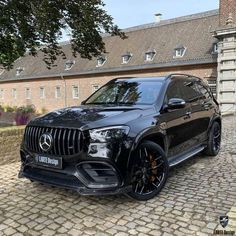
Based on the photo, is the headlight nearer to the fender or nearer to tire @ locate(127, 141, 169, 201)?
the fender

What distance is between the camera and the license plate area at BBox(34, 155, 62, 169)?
4.14m

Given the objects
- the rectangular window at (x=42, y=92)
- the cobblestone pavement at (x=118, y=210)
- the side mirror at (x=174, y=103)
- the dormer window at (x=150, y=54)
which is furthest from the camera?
the rectangular window at (x=42, y=92)

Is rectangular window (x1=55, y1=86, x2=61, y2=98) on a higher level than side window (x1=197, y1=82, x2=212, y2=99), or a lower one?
lower

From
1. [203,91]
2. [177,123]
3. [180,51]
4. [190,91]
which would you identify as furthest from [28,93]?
[177,123]

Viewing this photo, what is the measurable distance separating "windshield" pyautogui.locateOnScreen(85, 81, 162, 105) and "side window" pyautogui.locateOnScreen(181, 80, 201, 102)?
2.79 ft

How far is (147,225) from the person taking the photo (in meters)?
3.79

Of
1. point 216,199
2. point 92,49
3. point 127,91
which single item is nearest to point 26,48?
point 92,49

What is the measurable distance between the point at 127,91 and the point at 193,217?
2514mm

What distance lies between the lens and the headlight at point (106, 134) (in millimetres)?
4012

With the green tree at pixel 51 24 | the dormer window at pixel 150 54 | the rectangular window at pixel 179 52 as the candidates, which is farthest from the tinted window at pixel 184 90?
the dormer window at pixel 150 54

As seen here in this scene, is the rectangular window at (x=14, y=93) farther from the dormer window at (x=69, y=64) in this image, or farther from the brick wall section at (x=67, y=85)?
the dormer window at (x=69, y=64)

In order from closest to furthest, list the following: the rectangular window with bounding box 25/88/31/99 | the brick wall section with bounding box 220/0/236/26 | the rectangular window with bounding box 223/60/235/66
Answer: the brick wall section with bounding box 220/0/236/26
the rectangular window with bounding box 223/60/235/66
the rectangular window with bounding box 25/88/31/99

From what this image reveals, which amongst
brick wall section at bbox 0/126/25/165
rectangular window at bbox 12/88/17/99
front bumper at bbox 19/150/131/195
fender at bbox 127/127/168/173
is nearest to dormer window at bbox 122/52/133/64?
rectangular window at bbox 12/88/17/99

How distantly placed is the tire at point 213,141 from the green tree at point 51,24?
232 inches
